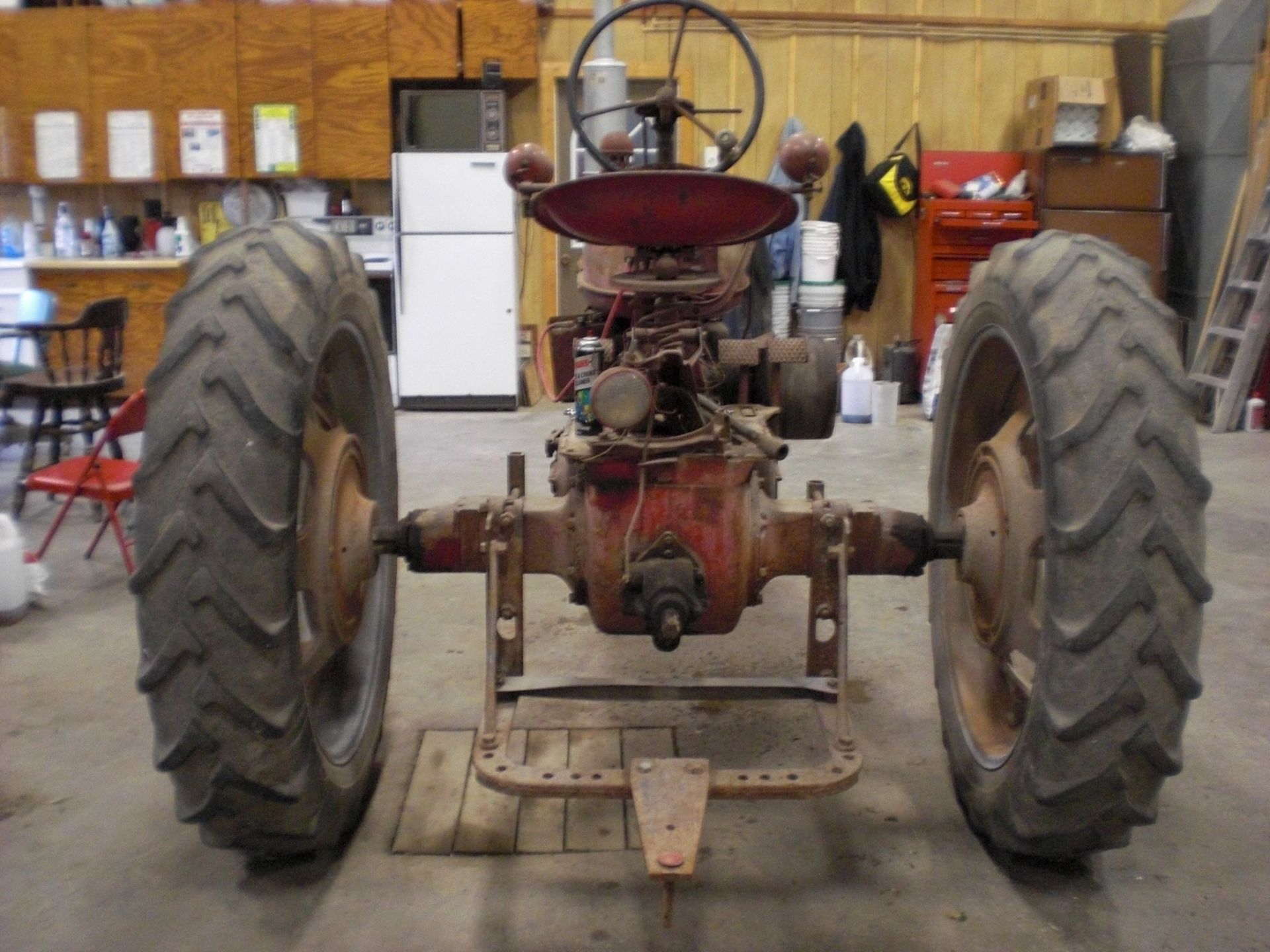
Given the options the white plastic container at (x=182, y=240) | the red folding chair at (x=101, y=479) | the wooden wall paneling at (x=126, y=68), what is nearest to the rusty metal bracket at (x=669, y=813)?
the red folding chair at (x=101, y=479)

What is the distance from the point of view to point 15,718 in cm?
273

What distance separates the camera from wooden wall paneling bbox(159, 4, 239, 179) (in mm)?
7371

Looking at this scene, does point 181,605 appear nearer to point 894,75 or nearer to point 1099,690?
point 1099,690

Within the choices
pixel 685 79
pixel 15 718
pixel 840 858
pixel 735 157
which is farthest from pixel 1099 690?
pixel 685 79

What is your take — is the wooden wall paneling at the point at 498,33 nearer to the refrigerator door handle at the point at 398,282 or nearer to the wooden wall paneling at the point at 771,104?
the refrigerator door handle at the point at 398,282

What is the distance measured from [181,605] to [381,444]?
2.87ft

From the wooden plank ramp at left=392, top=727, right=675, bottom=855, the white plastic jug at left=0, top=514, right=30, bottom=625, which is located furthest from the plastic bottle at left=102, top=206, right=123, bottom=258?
the wooden plank ramp at left=392, top=727, right=675, bottom=855

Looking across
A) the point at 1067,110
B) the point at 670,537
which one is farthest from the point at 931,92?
the point at 670,537

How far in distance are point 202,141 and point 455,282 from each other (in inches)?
73.7

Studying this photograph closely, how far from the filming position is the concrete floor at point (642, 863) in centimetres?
184

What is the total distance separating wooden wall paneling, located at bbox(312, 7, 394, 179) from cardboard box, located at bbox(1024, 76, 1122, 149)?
13.5 ft

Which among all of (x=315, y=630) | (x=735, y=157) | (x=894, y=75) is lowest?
(x=315, y=630)

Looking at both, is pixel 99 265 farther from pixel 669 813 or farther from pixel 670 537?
pixel 669 813

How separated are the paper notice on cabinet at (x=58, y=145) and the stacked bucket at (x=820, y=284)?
184 inches
